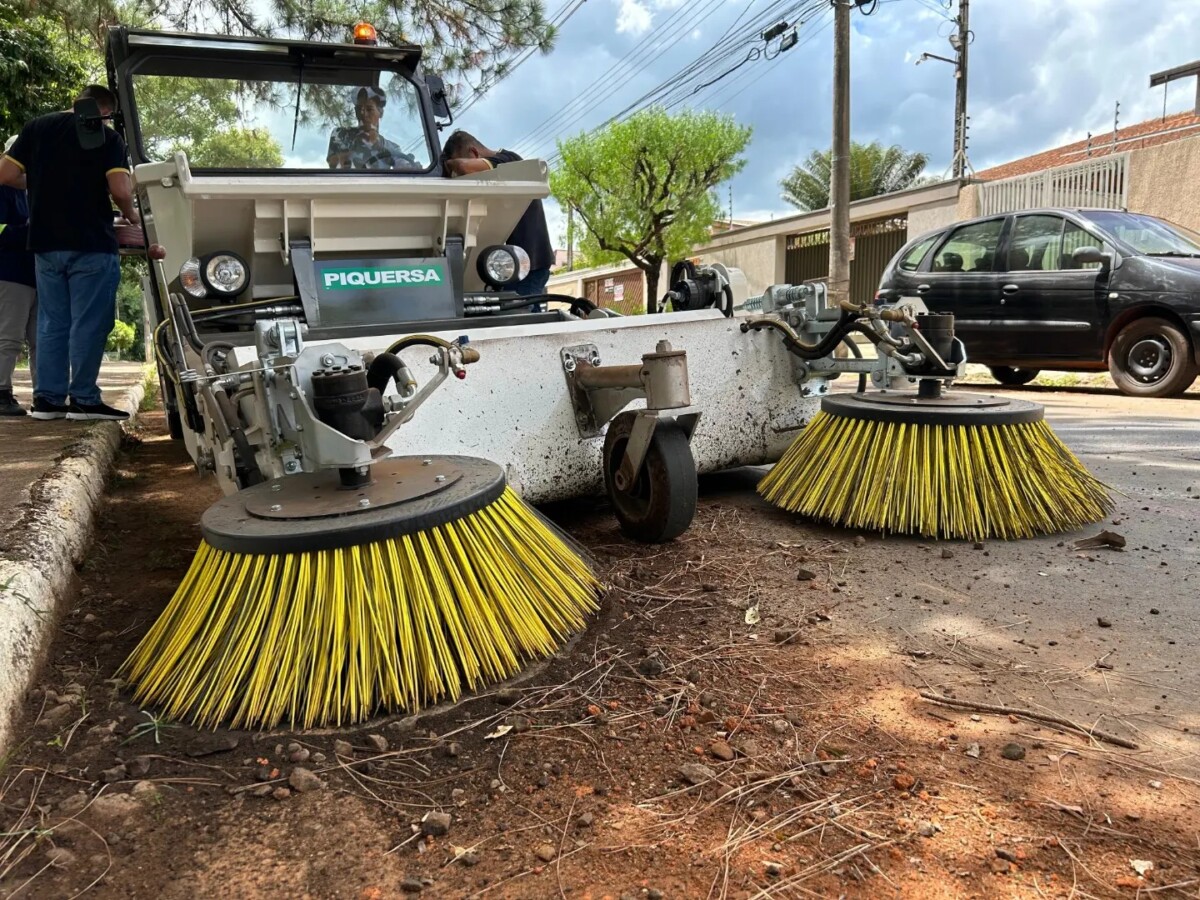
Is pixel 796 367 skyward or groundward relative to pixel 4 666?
skyward

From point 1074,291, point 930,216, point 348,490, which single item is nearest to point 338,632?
point 348,490

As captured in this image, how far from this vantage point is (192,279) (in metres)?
3.22

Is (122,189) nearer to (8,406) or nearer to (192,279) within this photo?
(192,279)

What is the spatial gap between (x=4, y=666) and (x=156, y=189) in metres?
2.01

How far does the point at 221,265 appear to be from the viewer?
127 inches

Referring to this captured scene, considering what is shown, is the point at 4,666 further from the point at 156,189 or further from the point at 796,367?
the point at 796,367

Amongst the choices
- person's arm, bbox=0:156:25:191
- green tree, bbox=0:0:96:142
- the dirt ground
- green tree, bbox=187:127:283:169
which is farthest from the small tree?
the dirt ground

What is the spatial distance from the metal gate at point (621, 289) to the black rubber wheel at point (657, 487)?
881 inches

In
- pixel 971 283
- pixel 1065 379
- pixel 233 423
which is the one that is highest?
pixel 971 283

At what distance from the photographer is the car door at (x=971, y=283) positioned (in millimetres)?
7754

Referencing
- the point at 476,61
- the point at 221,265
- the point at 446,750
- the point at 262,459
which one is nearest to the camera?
the point at 446,750

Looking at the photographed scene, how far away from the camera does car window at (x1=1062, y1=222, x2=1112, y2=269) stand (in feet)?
23.7

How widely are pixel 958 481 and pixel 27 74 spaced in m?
8.40

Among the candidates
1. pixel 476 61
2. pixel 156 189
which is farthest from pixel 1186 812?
pixel 476 61
